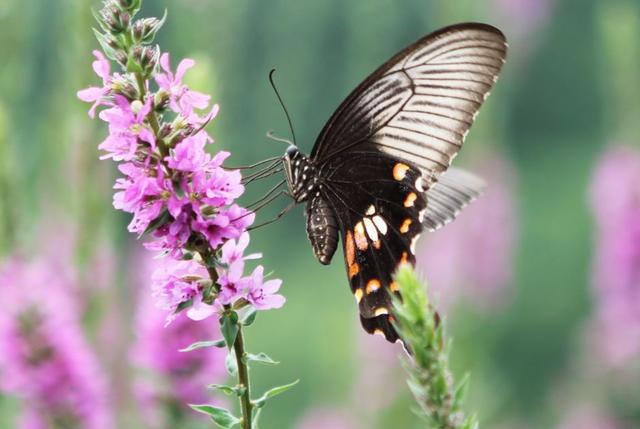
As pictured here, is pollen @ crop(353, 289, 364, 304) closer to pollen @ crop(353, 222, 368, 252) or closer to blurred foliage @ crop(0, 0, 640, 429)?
pollen @ crop(353, 222, 368, 252)

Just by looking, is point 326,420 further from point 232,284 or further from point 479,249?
point 232,284

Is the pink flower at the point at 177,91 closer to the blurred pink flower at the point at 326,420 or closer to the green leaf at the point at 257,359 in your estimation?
the green leaf at the point at 257,359

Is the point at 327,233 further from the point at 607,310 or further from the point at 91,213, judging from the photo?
the point at 607,310

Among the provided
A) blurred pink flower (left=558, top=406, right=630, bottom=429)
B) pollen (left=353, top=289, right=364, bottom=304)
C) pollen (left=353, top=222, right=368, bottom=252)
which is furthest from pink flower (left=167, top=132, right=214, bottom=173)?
blurred pink flower (left=558, top=406, right=630, bottom=429)

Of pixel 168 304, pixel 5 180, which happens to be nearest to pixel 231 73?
pixel 5 180

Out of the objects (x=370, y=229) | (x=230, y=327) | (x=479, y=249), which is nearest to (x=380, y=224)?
(x=370, y=229)

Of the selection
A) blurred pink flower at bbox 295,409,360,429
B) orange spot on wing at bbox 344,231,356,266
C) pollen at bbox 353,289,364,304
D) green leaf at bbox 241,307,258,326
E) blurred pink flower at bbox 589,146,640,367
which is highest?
blurred pink flower at bbox 589,146,640,367
